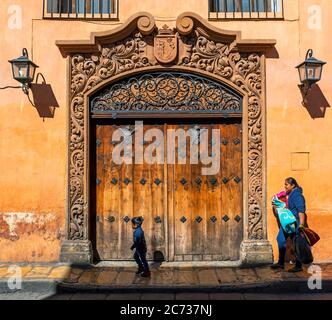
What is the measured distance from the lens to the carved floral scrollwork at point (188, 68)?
744 cm

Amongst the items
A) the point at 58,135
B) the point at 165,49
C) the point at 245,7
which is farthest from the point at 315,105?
the point at 58,135

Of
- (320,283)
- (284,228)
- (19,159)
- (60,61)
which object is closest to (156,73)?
(60,61)

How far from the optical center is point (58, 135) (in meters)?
7.49

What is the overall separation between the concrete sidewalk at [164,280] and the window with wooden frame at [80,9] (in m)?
4.11

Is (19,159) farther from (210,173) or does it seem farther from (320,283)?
(320,283)

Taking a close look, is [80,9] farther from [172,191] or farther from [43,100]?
[172,191]

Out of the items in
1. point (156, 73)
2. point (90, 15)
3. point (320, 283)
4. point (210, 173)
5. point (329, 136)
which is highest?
point (90, 15)

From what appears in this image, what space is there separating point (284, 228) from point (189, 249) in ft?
5.46

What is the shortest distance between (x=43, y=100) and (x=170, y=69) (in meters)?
2.15

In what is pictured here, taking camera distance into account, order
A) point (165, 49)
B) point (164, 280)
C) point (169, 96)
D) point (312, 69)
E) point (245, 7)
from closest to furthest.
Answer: point (164, 280) < point (312, 69) < point (165, 49) < point (169, 96) < point (245, 7)

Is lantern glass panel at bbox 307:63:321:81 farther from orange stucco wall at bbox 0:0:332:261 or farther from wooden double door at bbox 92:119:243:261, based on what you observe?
wooden double door at bbox 92:119:243:261

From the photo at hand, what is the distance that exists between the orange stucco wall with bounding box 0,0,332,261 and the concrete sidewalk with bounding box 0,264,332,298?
0.68m

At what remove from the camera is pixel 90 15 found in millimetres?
7652

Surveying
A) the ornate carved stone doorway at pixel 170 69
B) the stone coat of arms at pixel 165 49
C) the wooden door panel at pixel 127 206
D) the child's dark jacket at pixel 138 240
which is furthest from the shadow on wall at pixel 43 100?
the child's dark jacket at pixel 138 240
